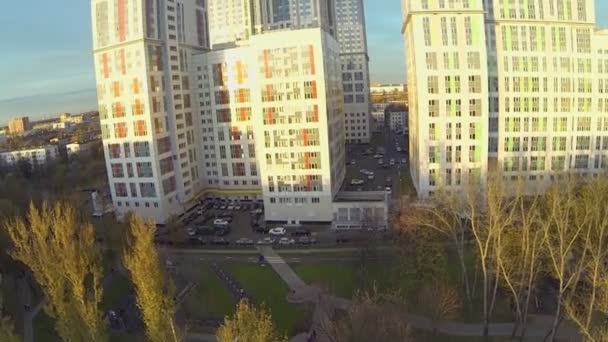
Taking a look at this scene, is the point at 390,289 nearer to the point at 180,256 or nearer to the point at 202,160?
the point at 180,256

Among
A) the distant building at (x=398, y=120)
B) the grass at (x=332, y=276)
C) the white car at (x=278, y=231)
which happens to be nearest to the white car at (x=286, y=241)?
the white car at (x=278, y=231)

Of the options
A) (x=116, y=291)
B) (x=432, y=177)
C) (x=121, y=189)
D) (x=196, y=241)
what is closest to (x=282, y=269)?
(x=196, y=241)

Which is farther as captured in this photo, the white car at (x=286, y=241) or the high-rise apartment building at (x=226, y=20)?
the high-rise apartment building at (x=226, y=20)

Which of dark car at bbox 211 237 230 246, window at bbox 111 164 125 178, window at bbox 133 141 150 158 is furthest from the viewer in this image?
window at bbox 111 164 125 178

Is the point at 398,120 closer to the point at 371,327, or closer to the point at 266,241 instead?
the point at 266,241

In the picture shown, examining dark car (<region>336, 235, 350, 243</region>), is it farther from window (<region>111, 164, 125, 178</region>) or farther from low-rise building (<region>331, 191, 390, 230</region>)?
window (<region>111, 164, 125, 178</region>)

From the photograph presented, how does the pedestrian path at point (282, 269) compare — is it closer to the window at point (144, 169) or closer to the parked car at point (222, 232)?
the parked car at point (222, 232)

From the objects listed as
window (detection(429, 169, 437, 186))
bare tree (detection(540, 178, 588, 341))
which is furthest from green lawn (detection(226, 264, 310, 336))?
window (detection(429, 169, 437, 186))
